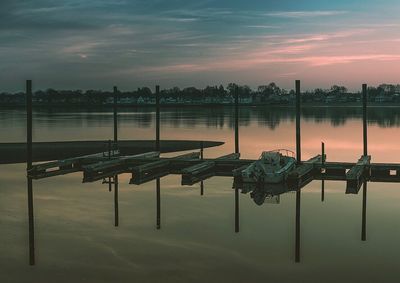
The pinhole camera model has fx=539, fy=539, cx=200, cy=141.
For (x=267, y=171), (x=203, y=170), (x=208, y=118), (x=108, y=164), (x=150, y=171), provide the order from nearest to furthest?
(x=267, y=171)
(x=203, y=170)
(x=150, y=171)
(x=108, y=164)
(x=208, y=118)

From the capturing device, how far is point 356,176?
1816 cm

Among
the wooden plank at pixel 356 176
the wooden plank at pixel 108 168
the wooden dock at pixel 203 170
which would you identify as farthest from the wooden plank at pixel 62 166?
the wooden plank at pixel 356 176

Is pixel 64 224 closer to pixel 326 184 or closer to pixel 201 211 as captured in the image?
pixel 201 211

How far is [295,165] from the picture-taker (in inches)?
854

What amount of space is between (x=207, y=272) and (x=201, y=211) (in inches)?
238

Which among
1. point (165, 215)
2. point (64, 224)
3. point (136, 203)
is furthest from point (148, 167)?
point (64, 224)

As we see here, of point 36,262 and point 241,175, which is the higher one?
point 241,175

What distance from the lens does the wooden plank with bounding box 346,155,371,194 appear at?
17.9 meters

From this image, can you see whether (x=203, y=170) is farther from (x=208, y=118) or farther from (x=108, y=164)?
(x=208, y=118)

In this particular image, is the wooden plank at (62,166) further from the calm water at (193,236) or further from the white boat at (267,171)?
the white boat at (267,171)

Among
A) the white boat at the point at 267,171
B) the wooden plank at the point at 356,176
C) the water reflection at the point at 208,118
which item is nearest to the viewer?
the wooden plank at the point at 356,176

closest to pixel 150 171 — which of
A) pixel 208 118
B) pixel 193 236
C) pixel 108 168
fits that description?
pixel 108 168

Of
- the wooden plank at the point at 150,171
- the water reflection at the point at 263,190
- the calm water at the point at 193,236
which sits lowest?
the calm water at the point at 193,236

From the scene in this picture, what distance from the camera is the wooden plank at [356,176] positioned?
17859mm
